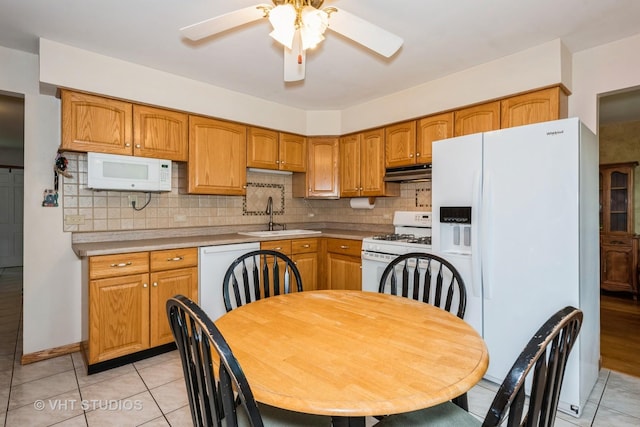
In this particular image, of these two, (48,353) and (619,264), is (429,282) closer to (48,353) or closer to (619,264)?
(48,353)

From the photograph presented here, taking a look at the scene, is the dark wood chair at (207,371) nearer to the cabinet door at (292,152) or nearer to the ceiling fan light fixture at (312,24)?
the ceiling fan light fixture at (312,24)

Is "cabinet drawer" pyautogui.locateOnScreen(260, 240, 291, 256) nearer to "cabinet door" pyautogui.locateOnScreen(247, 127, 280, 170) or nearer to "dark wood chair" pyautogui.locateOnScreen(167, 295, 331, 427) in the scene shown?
"cabinet door" pyautogui.locateOnScreen(247, 127, 280, 170)

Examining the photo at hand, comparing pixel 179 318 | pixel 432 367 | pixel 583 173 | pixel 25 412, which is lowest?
pixel 25 412

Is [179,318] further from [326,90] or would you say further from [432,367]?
[326,90]

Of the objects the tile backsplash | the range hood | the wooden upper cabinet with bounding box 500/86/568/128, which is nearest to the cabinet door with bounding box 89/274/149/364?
the tile backsplash

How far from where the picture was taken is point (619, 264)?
4539mm

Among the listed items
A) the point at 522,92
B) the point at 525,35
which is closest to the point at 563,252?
the point at 522,92

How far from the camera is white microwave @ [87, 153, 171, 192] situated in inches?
102

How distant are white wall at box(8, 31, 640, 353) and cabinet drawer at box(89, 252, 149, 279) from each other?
0.63 meters

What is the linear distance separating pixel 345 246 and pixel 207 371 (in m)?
2.76

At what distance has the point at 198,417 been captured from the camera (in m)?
1.00

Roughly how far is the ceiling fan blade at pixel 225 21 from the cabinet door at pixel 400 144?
6.85ft

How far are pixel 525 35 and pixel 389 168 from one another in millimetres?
1604

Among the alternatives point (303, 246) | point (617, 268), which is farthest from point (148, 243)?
point (617, 268)
